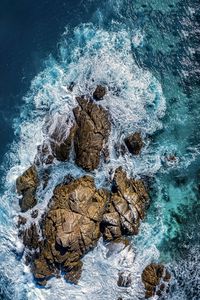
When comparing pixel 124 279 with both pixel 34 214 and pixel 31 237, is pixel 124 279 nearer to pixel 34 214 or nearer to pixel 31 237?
pixel 31 237

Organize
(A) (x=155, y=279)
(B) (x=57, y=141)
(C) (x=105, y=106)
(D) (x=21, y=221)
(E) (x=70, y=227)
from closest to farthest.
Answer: (E) (x=70, y=227)
(C) (x=105, y=106)
(A) (x=155, y=279)
(B) (x=57, y=141)
(D) (x=21, y=221)

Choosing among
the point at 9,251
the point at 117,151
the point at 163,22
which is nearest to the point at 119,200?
the point at 117,151

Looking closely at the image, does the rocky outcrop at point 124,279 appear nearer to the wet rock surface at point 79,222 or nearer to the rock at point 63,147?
the wet rock surface at point 79,222

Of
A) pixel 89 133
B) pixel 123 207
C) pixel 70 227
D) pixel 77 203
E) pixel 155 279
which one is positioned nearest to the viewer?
pixel 70 227

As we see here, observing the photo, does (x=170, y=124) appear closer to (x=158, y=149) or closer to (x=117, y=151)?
(x=158, y=149)

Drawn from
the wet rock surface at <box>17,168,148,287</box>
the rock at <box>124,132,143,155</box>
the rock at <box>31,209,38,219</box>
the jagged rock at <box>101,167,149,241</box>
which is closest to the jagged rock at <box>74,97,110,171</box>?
the wet rock surface at <box>17,168,148,287</box>

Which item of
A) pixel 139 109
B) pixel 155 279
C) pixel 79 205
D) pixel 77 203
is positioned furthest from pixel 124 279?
pixel 139 109

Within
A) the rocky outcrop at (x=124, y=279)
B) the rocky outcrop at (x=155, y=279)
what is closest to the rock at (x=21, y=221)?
the rocky outcrop at (x=124, y=279)

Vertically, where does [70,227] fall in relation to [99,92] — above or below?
below
